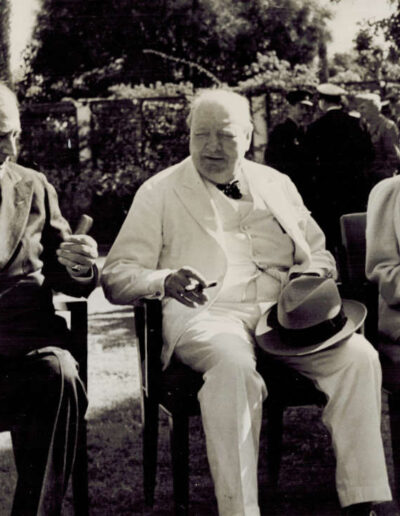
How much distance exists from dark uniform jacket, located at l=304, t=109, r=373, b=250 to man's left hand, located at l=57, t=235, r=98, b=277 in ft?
12.4

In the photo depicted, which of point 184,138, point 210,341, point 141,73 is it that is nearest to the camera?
point 210,341

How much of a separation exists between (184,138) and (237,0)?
18733 millimetres

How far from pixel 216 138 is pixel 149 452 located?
132cm

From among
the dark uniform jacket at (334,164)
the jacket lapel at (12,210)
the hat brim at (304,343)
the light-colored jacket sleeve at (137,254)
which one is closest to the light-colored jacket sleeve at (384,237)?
the hat brim at (304,343)

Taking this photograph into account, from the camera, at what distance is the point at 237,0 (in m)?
32.2

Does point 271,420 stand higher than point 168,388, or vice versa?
point 168,388

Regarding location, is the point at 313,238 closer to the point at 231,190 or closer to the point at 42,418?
the point at 231,190

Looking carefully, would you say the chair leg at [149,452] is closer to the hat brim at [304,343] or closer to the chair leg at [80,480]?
the chair leg at [80,480]

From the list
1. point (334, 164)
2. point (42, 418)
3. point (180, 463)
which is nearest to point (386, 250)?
point (180, 463)

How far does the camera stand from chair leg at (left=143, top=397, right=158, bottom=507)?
353 centimetres

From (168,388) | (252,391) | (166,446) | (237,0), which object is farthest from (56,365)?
(237,0)

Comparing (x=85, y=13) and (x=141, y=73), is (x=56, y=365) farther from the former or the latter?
(x=85, y=13)

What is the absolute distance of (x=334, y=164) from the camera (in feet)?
22.5

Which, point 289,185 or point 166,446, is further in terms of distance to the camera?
point 166,446
